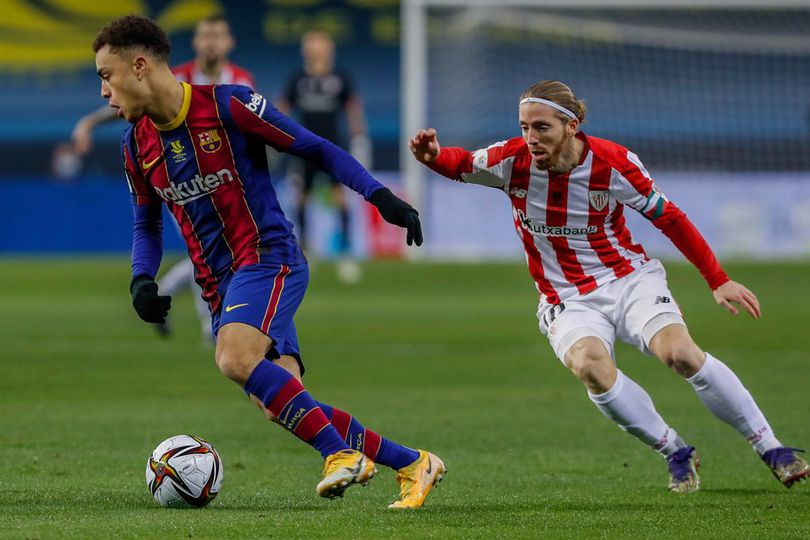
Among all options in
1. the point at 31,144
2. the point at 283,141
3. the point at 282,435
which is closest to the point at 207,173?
the point at 283,141

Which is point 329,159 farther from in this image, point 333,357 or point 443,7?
point 443,7

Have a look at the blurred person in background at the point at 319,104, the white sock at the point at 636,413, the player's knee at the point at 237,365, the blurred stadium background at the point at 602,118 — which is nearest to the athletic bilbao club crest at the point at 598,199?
the white sock at the point at 636,413

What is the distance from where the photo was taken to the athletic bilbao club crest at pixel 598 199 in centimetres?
652

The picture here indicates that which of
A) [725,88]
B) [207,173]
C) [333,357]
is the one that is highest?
[725,88]

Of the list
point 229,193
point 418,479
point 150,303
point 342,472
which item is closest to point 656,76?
point 229,193

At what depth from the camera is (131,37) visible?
562 centimetres

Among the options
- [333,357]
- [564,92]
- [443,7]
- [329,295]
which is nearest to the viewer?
[564,92]

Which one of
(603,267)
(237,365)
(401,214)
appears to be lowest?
(237,365)

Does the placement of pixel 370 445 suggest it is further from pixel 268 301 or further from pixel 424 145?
pixel 424 145

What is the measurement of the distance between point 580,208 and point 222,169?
1.77 m

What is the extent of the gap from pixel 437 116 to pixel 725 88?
20.0ft

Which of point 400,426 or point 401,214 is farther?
point 400,426

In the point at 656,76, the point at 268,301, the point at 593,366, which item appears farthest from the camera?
the point at 656,76

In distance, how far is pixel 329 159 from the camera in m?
5.62
